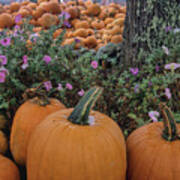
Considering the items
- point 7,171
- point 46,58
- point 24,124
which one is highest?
point 46,58

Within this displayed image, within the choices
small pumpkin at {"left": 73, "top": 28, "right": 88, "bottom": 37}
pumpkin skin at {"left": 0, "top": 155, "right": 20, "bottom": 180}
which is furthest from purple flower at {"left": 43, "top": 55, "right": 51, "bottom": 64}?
small pumpkin at {"left": 73, "top": 28, "right": 88, "bottom": 37}

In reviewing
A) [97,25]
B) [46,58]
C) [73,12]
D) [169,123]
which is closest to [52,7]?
[73,12]

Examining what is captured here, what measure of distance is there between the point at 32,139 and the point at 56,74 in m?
0.98

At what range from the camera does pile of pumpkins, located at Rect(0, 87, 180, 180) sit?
0.78m

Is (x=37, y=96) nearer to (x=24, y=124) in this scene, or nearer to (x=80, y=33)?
(x=24, y=124)

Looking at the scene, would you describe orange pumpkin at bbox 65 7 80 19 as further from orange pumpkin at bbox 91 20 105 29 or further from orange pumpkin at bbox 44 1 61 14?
orange pumpkin at bbox 91 20 105 29

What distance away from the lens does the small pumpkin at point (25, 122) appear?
1.08m

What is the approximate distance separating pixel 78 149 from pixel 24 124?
15.3 inches

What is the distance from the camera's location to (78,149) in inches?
30.8

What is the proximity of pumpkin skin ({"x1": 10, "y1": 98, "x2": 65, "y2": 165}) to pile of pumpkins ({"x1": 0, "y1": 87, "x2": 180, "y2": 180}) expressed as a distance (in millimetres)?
151

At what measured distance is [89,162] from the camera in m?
0.78

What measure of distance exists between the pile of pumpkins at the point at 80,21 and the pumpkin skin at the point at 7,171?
2116 mm

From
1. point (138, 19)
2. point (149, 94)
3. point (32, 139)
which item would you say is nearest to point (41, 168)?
point (32, 139)

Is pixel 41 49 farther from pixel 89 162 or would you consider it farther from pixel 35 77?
pixel 89 162
